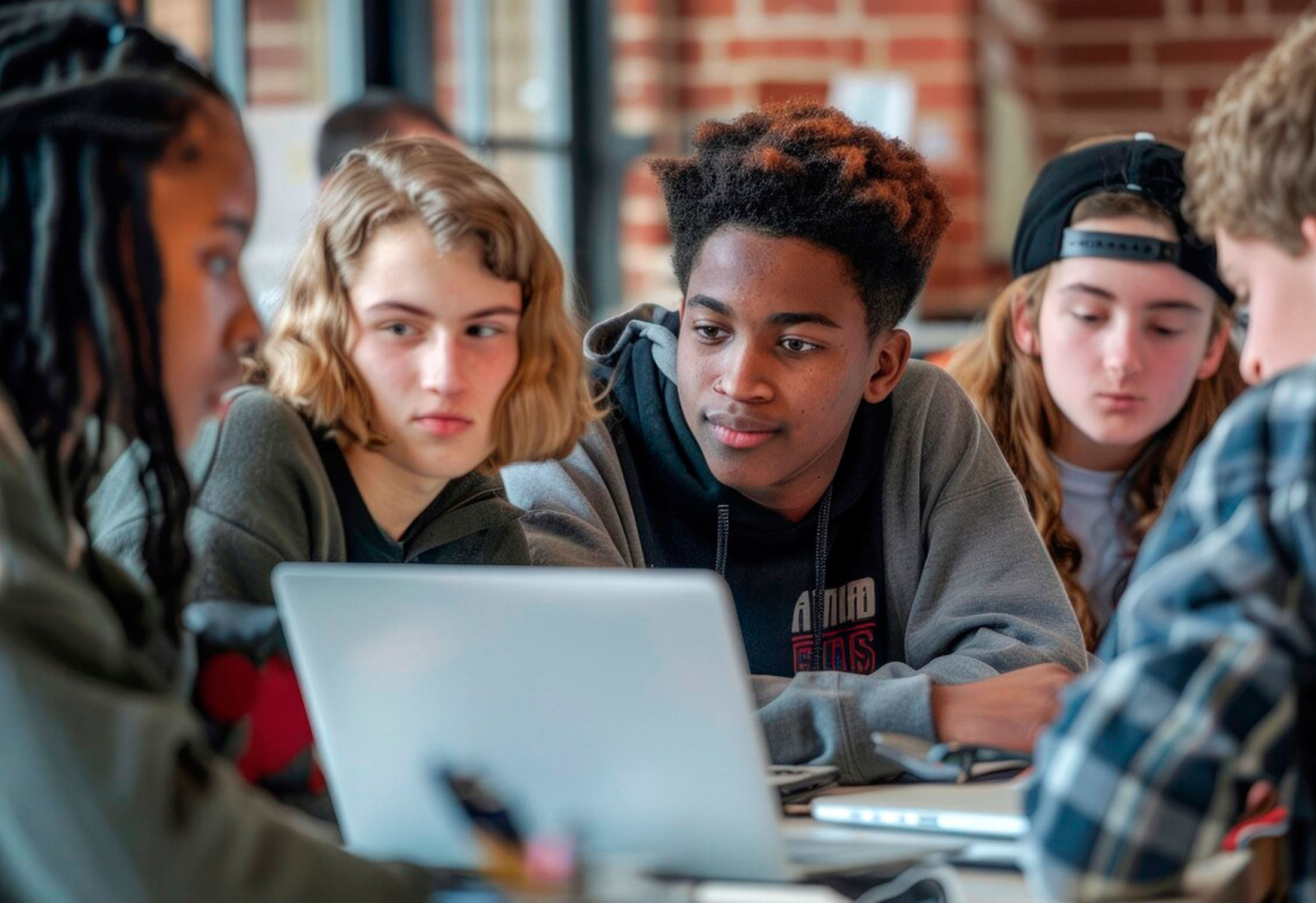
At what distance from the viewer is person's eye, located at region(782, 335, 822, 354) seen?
5.40 feet

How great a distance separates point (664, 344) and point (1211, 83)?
370 centimetres

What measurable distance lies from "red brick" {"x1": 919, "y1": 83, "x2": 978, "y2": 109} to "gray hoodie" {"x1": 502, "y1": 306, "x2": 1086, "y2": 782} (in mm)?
2351

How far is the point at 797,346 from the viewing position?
5.41 feet

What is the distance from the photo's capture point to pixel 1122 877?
0.96 meters

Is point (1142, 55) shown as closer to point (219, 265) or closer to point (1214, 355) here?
point (1214, 355)

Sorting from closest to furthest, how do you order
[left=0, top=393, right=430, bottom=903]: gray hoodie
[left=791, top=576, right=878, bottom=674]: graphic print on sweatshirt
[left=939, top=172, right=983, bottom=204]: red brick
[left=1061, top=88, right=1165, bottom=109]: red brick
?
1. [left=0, top=393, right=430, bottom=903]: gray hoodie
2. [left=791, top=576, right=878, bottom=674]: graphic print on sweatshirt
3. [left=939, top=172, right=983, bottom=204]: red brick
4. [left=1061, top=88, right=1165, bottom=109]: red brick

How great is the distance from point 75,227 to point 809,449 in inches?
33.7

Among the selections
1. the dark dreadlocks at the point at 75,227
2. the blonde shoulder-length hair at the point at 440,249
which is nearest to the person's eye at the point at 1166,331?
the blonde shoulder-length hair at the point at 440,249

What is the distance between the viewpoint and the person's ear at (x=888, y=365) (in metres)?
1.76

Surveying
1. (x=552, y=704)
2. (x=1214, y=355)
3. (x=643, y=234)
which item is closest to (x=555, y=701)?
(x=552, y=704)

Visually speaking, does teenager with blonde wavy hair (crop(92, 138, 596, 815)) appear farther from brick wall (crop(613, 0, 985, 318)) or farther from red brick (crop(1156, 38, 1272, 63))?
red brick (crop(1156, 38, 1272, 63))

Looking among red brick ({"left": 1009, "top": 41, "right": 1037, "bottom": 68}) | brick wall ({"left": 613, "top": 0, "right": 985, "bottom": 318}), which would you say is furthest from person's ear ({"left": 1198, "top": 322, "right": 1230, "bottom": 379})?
red brick ({"left": 1009, "top": 41, "right": 1037, "bottom": 68})

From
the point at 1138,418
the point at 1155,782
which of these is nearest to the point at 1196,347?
the point at 1138,418

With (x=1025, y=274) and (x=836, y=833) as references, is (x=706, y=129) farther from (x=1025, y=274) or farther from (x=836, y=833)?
(x=836, y=833)
